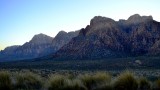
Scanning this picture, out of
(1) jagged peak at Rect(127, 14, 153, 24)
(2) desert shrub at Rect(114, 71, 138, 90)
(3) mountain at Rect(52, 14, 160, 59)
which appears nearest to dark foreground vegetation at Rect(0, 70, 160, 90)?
(2) desert shrub at Rect(114, 71, 138, 90)

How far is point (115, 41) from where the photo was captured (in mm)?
126938

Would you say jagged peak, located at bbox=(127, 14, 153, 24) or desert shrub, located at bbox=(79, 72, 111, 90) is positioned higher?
jagged peak, located at bbox=(127, 14, 153, 24)

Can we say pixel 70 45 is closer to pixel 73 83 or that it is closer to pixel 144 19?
pixel 144 19

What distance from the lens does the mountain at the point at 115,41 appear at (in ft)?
388

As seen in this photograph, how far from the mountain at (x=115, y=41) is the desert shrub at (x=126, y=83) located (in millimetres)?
96752

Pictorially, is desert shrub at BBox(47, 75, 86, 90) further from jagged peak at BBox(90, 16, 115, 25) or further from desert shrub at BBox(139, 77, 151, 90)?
jagged peak at BBox(90, 16, 115, 25)

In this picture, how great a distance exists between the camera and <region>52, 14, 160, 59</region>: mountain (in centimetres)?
11812

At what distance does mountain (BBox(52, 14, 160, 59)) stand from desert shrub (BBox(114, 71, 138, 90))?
317 feet

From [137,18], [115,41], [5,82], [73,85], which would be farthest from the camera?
[137,18]

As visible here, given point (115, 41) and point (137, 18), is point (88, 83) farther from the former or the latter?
point (137, 18)

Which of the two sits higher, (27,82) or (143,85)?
(27,82)

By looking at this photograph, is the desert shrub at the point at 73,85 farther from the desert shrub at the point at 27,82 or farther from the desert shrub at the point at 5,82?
the desert shrub at the point at 5,82

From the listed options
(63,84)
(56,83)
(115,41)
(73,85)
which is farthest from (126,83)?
(115,41)

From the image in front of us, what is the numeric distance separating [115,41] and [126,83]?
11298 centimetres
